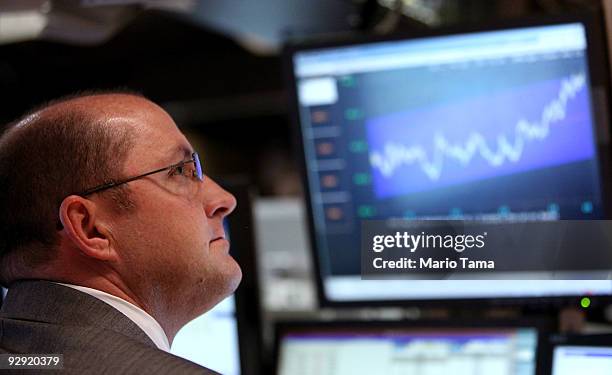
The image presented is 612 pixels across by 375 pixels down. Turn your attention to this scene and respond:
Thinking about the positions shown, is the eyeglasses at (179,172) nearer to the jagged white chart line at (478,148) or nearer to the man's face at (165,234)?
the man's face at (165,234)

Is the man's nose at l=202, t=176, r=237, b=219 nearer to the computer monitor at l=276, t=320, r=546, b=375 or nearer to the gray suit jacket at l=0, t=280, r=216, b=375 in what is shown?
the gray suit jacket at l=0, t=280, r=216, b=375

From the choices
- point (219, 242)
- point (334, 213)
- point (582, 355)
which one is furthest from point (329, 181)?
point (582, 355)

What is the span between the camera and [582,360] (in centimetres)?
144

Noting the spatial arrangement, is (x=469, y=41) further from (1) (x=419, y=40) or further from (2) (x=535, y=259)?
(2) (x=535, y=259)

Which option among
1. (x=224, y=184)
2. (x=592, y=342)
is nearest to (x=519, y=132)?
(x=592, y=342)

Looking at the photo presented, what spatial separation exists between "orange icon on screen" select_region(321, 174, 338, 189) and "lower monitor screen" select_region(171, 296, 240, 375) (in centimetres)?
28

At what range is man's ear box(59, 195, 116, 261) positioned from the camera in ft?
4.06

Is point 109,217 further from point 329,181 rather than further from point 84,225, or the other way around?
point 329,181

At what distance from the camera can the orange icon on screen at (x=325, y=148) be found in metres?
1.72

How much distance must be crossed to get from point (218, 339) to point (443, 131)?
591 mm

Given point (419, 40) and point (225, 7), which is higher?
point (225, 7)

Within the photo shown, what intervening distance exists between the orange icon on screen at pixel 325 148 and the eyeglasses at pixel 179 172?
0.42 meters

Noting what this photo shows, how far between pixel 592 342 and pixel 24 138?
891mm

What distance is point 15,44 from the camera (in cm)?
600
